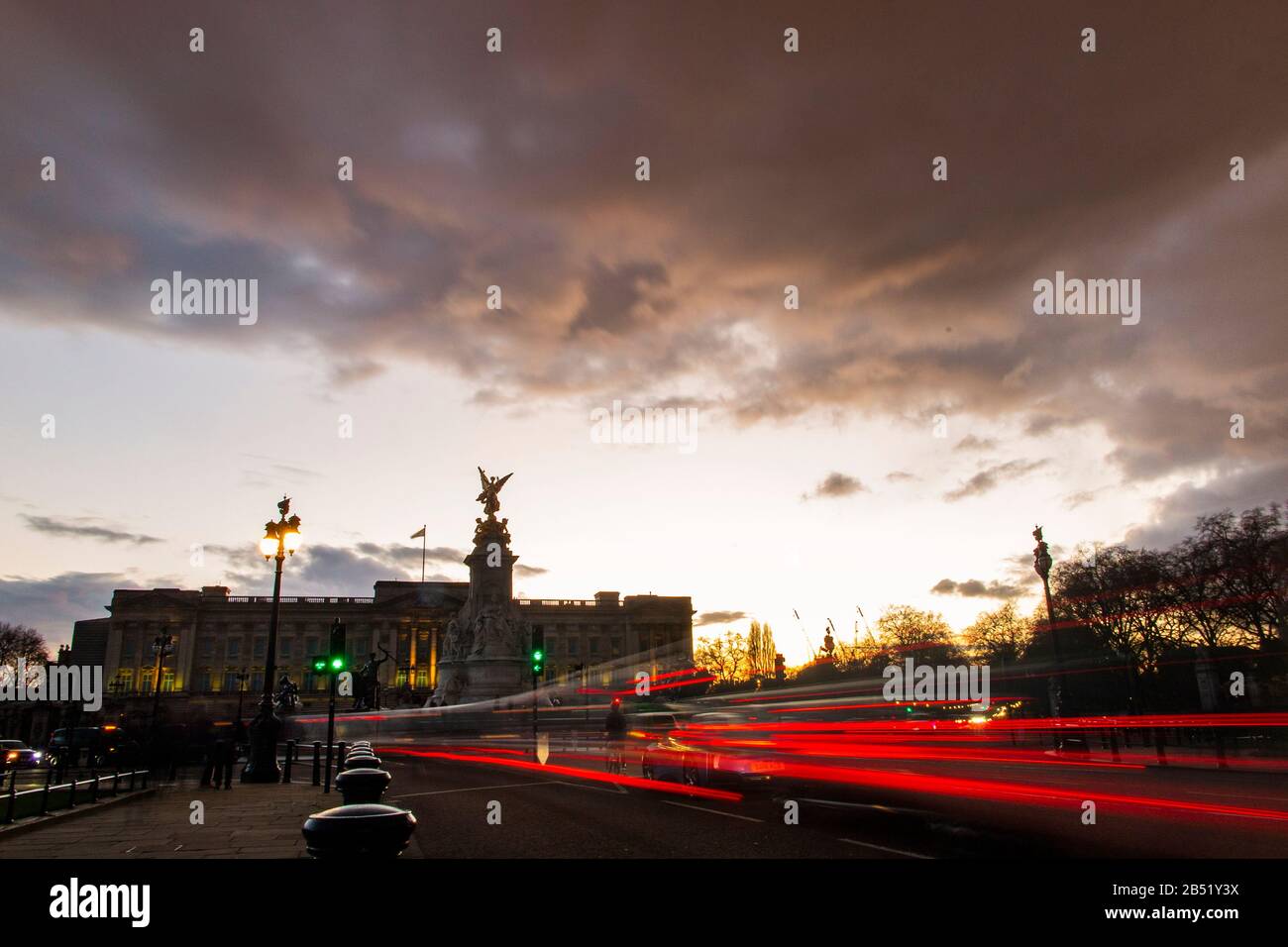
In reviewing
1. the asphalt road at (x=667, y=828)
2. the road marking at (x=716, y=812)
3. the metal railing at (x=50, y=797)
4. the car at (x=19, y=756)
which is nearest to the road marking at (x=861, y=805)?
the asphalt road at (x=667, y=828)

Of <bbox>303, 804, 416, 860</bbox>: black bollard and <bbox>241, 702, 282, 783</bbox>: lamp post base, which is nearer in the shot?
<bbox>303, 804, 416, 860</bbox>: black bollard

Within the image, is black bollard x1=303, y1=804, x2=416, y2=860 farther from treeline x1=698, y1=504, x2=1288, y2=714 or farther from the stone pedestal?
the stone pedestal

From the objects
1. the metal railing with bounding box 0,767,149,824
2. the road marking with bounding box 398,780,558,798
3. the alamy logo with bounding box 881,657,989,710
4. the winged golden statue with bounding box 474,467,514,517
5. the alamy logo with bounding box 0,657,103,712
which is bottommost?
the alamy logo with bounding box 0,657,103,712

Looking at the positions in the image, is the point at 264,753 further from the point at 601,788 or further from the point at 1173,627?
the point at 1173,627

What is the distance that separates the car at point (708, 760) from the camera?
60.7ft

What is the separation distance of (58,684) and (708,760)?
432 feet

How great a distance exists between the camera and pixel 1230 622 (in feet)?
177

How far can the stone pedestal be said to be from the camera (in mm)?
60750

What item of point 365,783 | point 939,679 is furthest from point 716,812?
point 939,679

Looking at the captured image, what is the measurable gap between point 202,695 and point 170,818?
10983 cm

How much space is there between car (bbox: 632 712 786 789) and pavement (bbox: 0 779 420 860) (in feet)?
25.8
